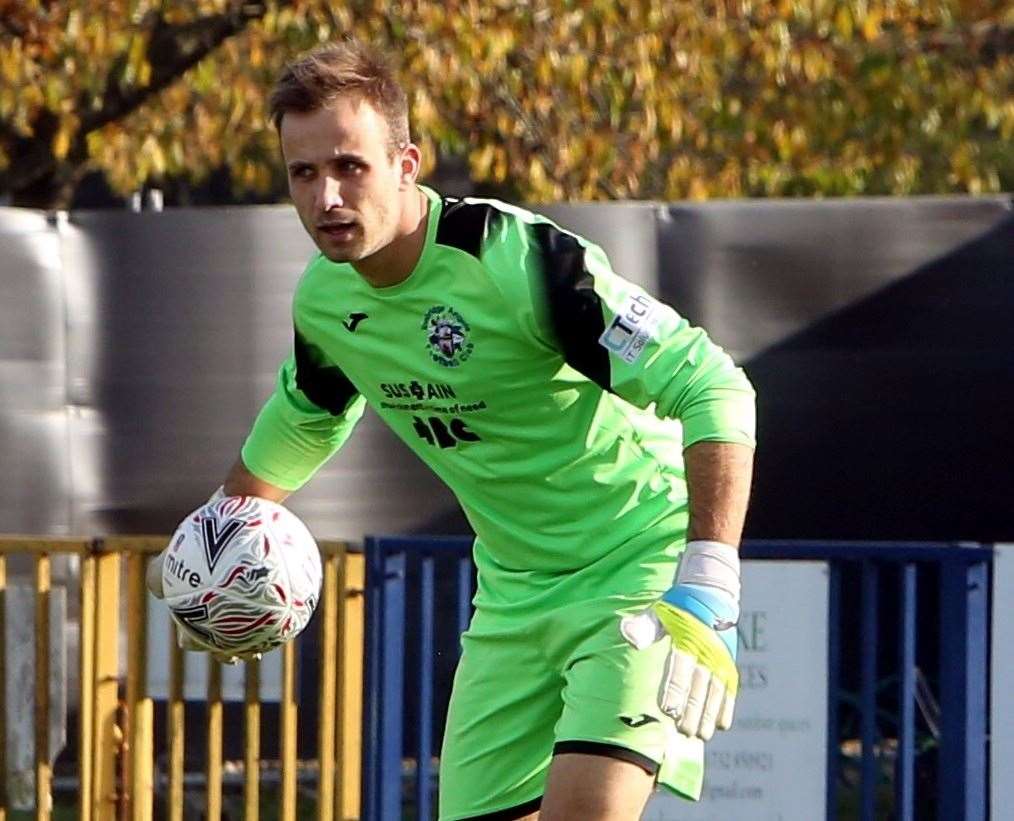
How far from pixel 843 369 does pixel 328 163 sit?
4.83 m

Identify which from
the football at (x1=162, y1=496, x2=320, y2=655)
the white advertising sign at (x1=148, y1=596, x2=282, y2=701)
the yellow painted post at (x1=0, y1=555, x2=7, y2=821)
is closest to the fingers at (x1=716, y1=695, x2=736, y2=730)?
the football at (x1=162, y1=496, x2=320, y2=655)

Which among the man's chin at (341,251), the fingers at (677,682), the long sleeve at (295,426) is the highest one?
the man's chin at (341,251)

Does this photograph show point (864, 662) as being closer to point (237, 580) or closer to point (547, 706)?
point (547, 706)

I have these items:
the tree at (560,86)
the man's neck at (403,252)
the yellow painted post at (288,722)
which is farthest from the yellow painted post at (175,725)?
the tree at (560,86)

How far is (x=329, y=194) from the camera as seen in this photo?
4.38 meters

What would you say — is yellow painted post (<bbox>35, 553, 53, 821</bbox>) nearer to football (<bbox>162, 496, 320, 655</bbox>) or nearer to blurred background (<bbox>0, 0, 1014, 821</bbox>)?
blurred background (<bbox>0, 0, 1014, 821</bbox>)

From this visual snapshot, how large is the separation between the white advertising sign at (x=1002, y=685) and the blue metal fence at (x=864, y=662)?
1.6 inches

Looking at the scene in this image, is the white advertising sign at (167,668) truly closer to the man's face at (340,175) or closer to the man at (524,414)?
the man at (524,414)

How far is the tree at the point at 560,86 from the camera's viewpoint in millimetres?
11219

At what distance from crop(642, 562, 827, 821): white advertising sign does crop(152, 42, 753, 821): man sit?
190 centimetres

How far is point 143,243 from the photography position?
28.6 ft

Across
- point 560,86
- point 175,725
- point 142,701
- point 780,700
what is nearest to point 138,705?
point 142,701

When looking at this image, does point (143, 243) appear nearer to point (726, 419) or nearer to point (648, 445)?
point (648, 445)

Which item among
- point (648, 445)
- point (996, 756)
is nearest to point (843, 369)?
point (996, 756)
